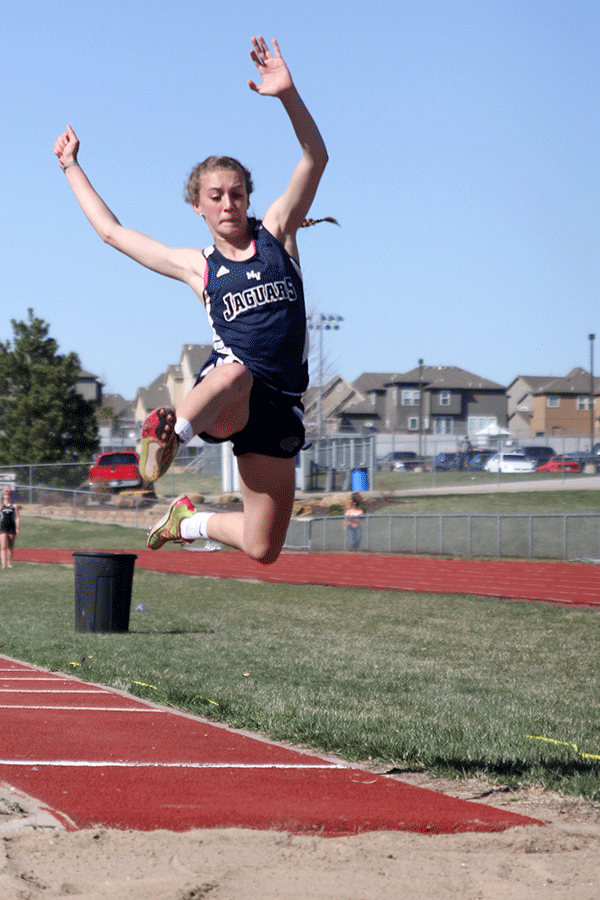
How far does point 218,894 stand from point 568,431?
94976mm

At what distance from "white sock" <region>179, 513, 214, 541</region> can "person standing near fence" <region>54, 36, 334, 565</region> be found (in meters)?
0.68

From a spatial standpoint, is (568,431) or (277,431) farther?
(568,431)

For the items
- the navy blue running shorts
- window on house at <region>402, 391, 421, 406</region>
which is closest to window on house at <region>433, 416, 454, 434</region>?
window on house at <region>402, 391, 421, 406</region>

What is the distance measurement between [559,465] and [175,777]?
51.2 metres

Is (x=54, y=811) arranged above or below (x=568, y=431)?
below

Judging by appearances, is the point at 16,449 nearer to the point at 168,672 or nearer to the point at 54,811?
the point at 168,672

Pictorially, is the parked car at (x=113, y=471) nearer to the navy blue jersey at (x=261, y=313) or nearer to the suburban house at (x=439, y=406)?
the navy blue jersey at (x=261, y=313)

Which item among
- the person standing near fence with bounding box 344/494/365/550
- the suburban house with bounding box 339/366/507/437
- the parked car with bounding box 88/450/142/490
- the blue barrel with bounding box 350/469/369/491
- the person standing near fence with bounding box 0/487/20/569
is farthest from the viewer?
the suburban house with bounding box 339/366/507/437

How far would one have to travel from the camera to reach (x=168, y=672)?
9.36 metres

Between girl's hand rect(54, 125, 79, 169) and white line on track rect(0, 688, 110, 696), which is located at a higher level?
A: girl's hand rect(54, 125, 79, 169)

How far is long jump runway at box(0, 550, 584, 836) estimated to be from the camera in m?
4.50

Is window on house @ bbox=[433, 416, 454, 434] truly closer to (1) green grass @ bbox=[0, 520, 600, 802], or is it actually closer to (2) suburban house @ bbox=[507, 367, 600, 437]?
(2) suburban house @ bbox=[507, 367, 600, 437]

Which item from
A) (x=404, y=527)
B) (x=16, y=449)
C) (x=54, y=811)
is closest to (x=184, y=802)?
(x=54, y=811)

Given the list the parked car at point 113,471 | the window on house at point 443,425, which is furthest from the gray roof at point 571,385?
the parked car at point 113,471
